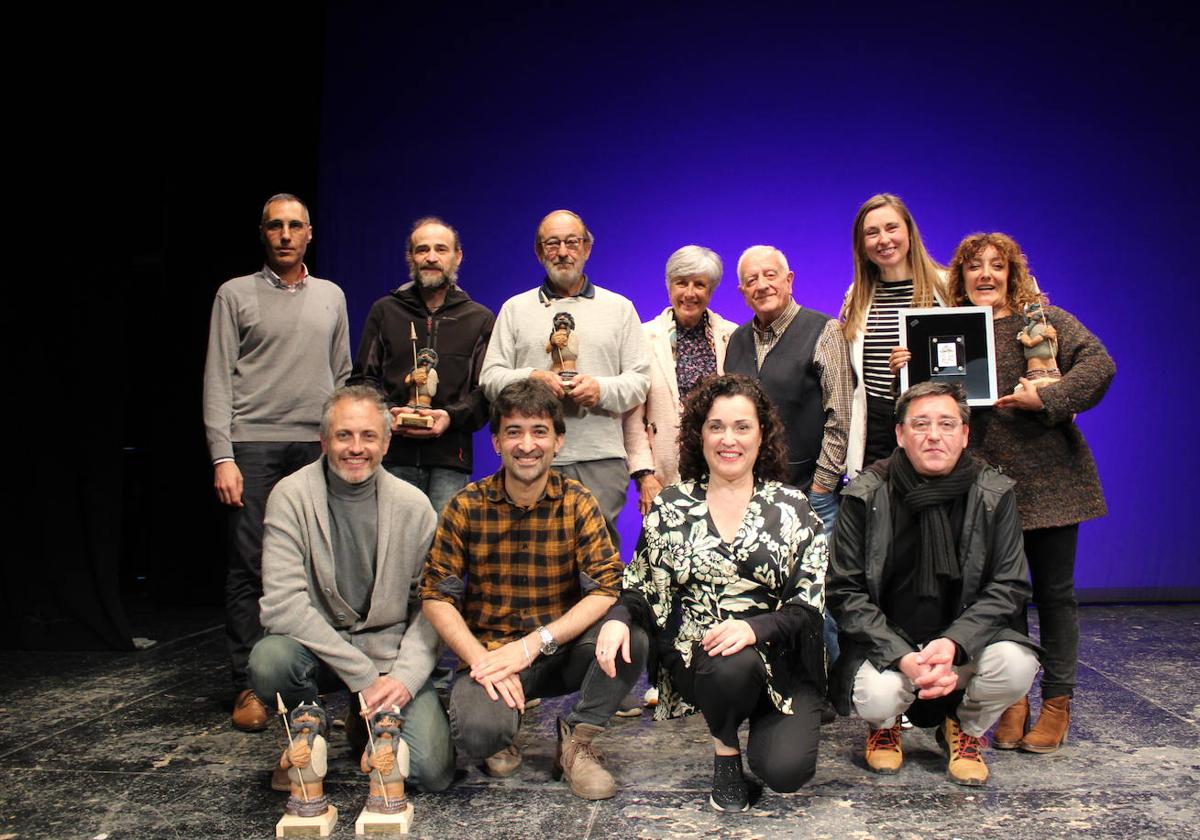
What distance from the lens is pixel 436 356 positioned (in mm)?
3383

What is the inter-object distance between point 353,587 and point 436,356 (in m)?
0.98

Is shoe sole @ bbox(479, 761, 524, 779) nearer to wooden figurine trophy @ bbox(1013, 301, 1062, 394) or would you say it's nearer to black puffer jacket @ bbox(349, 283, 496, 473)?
black puffer jacket @ bbox(349, 283, 496, 473)

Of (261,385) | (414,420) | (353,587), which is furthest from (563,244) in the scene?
(353,587)

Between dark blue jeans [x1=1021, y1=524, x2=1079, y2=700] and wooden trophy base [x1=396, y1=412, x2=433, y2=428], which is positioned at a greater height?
wooden trophy base [x1=396, y1=412, x2=433, y2=428]

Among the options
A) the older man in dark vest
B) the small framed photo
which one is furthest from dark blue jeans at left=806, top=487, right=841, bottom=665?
the small framed photo

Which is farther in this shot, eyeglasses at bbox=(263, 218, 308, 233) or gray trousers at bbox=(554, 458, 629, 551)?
eyeglasses at bbox=(263, 218, 308, 233)

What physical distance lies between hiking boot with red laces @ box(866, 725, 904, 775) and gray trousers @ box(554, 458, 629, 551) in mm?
1038

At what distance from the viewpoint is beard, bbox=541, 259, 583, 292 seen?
342cm

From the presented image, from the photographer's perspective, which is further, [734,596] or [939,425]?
[939,425]

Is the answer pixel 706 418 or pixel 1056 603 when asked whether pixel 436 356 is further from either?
pixel 1056 603

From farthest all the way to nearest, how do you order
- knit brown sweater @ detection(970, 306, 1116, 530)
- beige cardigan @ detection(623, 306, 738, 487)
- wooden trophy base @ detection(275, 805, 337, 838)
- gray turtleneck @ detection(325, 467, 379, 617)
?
1. beige cardigan @ detection(623, 306, 738, 487)
2. knit brown sweater @ detection(970, 306, 1116, 530)
3. gray turtleneck @ detection(325, 467, 379, 617)
4. wooden trophy base @ detection(275, 805, 337, 838)

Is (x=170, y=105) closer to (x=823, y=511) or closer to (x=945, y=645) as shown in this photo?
(x=823, y=511)

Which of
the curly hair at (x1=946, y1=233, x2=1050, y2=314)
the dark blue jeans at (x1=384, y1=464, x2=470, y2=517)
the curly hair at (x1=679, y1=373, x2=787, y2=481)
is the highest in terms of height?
the curly hair at (x1=946, y1=233, x2=1050, y2=314)

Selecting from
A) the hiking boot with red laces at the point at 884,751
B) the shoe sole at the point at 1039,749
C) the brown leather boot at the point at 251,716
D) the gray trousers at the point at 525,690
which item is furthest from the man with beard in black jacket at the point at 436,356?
the shoe sole at the point at 1039,749
